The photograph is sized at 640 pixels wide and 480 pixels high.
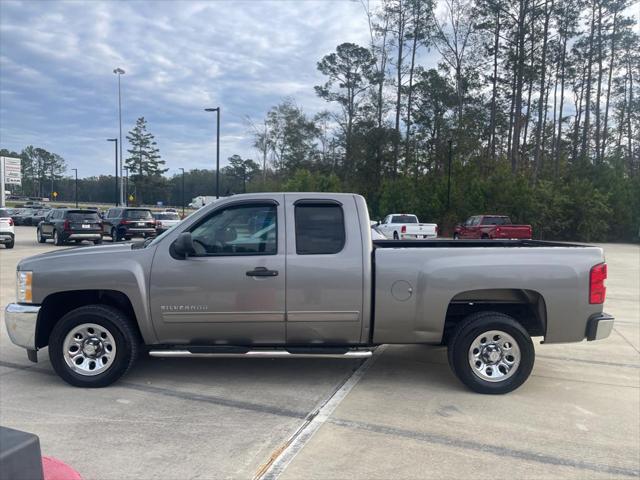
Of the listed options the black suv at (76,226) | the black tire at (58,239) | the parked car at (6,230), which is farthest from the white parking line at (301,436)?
the black tire at (58,239)

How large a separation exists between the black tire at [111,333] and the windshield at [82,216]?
1934cm

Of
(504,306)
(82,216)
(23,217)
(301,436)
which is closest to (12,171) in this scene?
(23,217)

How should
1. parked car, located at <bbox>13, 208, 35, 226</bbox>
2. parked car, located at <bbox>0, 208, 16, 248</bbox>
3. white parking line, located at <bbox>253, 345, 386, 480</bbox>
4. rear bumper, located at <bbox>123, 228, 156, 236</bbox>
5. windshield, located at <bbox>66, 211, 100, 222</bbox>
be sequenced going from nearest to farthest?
white parking line, located at <bbox>253, 345, 386, 480</bbox>, parked car, located at <bbox>0, 208, 16, 248</bbox>, windshield, located at <bbox>66, 211, 100, 222</bbox>, rear bumper, located at <bbox>123, 228, 156, 236</bbox>, parked car, located at <bbox>13, 208, 35, 226</bbox>

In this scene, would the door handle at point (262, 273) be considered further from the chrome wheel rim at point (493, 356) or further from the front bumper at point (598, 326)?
the front bumper at point (598, 326)

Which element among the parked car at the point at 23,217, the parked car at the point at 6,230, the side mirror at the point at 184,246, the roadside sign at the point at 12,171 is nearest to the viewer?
the side mirror at the point at 184,246

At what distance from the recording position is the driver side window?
17.1ft

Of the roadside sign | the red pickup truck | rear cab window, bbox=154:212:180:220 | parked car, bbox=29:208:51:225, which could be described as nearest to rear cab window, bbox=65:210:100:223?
rear cab window, bbox=154:212:180:220

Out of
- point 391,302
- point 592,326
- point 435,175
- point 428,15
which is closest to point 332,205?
point 391,302

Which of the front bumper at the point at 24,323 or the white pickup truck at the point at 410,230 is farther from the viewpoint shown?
the white pickup truck at the point at 410,230

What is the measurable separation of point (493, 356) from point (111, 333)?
376cm

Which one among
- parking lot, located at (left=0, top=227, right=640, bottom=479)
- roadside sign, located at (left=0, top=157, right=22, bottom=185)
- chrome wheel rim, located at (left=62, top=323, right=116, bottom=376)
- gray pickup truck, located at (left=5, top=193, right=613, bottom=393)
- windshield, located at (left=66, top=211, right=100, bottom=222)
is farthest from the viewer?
roadside sign, located at (left=0, top=157, right=22, bottom=185)

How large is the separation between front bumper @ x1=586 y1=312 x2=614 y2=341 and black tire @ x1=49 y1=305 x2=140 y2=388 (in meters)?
4.43

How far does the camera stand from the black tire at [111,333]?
515 cm

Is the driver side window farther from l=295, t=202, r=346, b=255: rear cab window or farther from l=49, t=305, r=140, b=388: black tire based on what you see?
l=49, t=305, r=140, b=388: black tire
